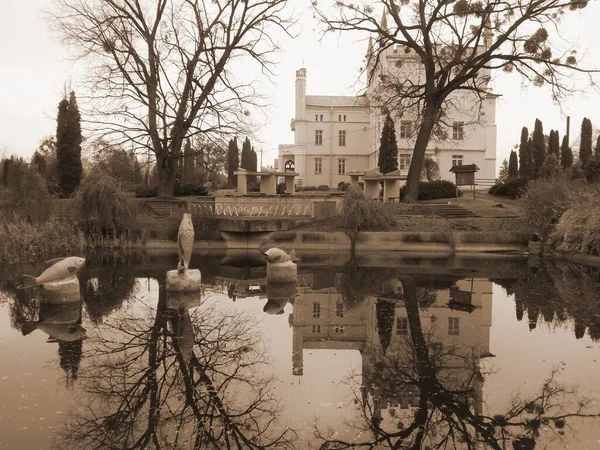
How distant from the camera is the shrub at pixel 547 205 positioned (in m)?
19.5

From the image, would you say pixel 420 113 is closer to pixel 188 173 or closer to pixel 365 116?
pixel 365 116

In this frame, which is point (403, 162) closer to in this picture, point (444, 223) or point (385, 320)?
point (444, 223)

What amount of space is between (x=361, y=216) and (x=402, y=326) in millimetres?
12274

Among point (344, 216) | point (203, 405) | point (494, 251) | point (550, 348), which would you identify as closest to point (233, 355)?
point (203, 405)

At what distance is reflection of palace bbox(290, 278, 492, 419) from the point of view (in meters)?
6.20

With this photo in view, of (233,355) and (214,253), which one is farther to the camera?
(214,253)

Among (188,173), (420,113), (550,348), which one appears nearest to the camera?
(550,348)

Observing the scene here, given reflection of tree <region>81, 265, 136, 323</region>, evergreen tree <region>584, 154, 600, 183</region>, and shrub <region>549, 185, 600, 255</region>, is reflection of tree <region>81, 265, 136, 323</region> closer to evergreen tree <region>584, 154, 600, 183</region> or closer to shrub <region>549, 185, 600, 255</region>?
shrub <region>549, 185, 600, 255</region>

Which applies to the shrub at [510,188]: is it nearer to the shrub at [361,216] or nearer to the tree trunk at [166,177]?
the shrub at [361,216]

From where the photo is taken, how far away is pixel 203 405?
521 cm

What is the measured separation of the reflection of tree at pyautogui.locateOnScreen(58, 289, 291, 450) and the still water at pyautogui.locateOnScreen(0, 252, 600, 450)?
23mm

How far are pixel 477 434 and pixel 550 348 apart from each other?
3.37 meters

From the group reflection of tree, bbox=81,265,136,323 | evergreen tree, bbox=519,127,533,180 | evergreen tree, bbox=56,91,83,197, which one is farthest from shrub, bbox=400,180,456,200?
evergreen tree, bbox=56,91,83,197

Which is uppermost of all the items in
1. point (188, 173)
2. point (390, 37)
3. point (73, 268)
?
point (390, 37)
